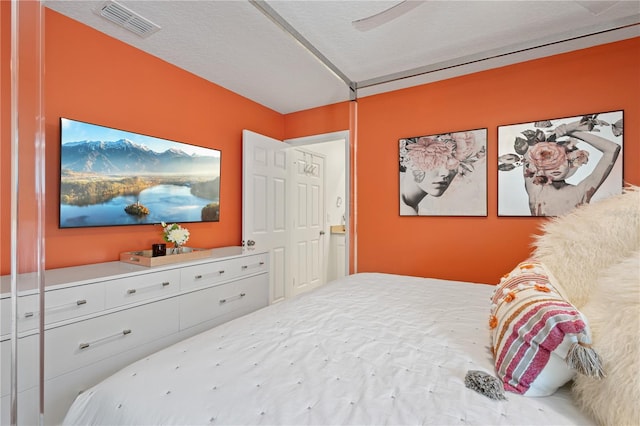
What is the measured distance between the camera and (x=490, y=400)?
0.84m

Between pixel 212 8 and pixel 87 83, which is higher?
pixel 212 8

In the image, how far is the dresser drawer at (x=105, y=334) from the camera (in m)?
1.62

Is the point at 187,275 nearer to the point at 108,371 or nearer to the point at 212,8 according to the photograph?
the point at 108,371

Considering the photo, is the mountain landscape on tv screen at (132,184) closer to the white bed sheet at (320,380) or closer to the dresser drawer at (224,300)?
the dresser drawer at (224,300)

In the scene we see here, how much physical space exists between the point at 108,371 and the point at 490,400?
6.97 ft

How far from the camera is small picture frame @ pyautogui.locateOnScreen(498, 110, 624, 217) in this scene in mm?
2242

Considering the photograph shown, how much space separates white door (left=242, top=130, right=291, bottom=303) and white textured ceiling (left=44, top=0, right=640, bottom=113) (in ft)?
2.55

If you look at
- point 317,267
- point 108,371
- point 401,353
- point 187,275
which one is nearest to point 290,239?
point 317,267

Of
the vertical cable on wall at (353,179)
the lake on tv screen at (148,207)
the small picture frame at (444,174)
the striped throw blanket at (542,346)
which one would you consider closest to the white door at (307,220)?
the vertical cable on wall at (353,179)

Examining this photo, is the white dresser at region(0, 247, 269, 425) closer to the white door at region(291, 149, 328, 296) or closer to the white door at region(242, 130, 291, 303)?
the white door at region(242, 130, 291, 303)

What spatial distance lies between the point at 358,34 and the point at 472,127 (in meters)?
1.38

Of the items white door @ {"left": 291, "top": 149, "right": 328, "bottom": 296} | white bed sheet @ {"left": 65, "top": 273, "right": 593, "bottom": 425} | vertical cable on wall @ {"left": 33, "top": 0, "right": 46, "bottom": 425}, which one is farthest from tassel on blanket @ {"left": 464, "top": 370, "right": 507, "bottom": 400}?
white door @ {"left": 291, "top": 149, "right": 328, "bottom": 296}

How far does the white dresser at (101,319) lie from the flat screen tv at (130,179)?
1.39 ft

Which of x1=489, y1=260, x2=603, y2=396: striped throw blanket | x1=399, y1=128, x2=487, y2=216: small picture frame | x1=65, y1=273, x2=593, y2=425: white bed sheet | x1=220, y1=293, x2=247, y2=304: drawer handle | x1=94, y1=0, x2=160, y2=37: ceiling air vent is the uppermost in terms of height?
x1=94, y1=0, x2=160, y2=37: ceiling air vent
